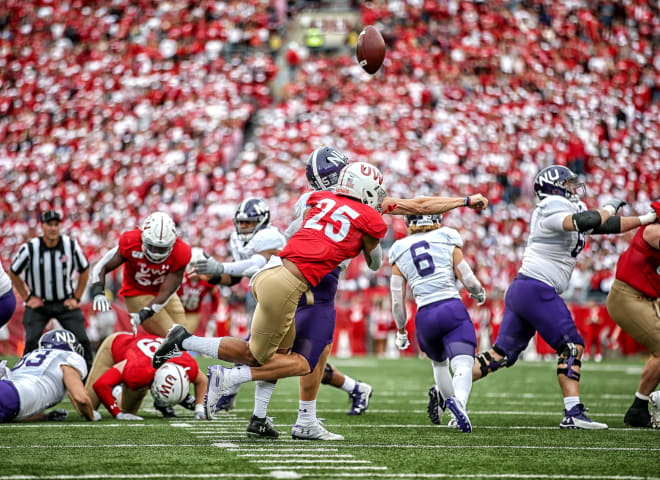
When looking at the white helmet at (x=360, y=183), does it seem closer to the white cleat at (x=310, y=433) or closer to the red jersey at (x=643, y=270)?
the white cleat at (x=310, y=433)

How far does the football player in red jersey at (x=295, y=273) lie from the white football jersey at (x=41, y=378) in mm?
1396

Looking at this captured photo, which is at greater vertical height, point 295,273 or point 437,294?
point 295,273

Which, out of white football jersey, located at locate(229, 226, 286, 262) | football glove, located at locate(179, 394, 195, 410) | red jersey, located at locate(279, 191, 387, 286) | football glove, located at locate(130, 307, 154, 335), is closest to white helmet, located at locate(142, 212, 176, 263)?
football glove, located at locate(130, 307, 154, 335)

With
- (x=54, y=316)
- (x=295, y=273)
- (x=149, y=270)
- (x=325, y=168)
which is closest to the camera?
(x=295, y=273)

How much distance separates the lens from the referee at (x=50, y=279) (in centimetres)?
821

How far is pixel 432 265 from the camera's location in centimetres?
619

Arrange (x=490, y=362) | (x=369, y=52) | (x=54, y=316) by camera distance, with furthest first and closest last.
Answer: (x=54, y=316)
(x=369, y=52)
(x=490, y=362)

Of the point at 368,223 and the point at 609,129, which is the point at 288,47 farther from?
the point at 368,223

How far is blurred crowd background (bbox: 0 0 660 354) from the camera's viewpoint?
20.8 metres

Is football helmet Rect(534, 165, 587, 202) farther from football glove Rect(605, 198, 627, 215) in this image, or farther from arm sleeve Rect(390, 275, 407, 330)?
arm sleeve Rect(390, 275, 407, 330)

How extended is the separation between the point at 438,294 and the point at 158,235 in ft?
7.16

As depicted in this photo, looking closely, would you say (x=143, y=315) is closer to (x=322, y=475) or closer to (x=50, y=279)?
(x=50, y=279)

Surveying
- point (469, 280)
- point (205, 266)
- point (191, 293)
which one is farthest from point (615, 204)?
point (191, 293)

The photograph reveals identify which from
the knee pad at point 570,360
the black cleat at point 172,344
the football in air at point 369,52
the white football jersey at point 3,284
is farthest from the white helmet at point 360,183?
the football in air at point 369,52
